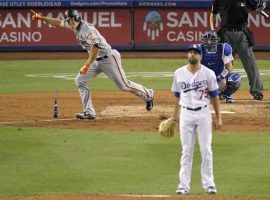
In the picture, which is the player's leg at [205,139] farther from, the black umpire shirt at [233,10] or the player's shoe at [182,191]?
the black umpire shirt at [233,10]

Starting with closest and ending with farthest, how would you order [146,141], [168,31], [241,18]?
1. [146,141]
2. [241,18]
3. [168,31]

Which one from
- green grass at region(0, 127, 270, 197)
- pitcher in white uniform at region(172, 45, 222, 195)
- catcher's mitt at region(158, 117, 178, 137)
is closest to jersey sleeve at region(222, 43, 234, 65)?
green grass at region(0, 127, 270, 197)

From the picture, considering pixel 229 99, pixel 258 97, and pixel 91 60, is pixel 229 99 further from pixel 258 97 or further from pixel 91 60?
pixel 91 60

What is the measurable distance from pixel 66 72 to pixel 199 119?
657 inches

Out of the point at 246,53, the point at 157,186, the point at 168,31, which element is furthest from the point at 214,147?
the point at 168,31

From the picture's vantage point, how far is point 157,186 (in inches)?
476

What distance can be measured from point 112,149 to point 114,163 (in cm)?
109

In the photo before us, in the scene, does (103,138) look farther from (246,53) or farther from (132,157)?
(246,53)

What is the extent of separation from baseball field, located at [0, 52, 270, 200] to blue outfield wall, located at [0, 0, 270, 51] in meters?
7.32

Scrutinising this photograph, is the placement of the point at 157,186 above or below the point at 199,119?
below

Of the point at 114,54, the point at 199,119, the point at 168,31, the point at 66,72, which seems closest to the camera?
the point at 199,119

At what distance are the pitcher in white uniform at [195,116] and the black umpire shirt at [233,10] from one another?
8.65 metres

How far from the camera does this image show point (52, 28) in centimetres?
3080

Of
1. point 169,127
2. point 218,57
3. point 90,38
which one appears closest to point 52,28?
point 218,57
